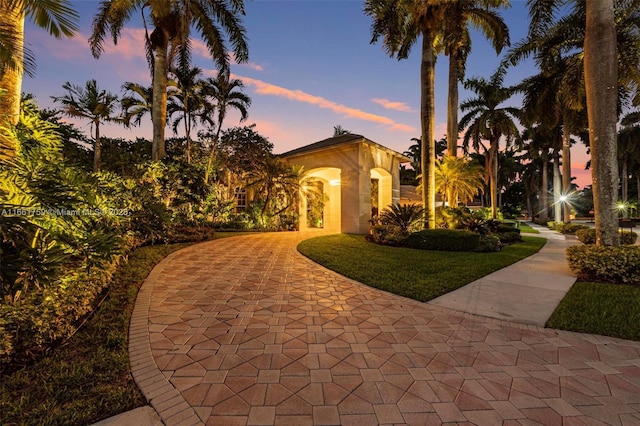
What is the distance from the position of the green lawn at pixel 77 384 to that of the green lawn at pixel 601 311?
5732 millimetres

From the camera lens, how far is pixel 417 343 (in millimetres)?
3490

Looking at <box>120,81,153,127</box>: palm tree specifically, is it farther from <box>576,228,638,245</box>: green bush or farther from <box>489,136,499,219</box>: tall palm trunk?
<box>489,136,499,219</box>: tall palm trunk

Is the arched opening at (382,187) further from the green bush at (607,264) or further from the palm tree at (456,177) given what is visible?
the green bush at (607,264)

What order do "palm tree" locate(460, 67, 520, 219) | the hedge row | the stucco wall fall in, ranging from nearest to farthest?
the hedge row < the stucco wall < "palm tree" locate(460, 67, 520, 219)

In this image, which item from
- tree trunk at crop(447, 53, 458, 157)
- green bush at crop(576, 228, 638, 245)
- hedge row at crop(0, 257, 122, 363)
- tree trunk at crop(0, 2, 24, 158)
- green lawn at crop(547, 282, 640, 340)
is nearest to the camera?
hedge row at crop(0, 257, 122, 363)

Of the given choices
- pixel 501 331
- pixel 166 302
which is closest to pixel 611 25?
pixel 501 331

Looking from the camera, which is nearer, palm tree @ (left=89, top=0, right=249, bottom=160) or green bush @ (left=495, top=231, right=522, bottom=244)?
palm tree @ (left=89, top=0, right=249, bottom=160)

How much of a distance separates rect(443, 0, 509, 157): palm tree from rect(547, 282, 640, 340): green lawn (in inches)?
481

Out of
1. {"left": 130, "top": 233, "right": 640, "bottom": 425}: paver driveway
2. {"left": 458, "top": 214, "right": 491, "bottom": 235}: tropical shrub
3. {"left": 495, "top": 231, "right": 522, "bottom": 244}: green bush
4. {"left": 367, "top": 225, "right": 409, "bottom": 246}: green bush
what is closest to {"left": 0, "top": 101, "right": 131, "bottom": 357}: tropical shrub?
{"left": 130, "top": 233, "right": 640, "bottom": 425}: paver driveway

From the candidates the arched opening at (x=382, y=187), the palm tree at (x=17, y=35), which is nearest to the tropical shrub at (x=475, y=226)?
the arched opening at (x=382, y=187)

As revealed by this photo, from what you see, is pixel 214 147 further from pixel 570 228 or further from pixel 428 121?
pixel 570 228

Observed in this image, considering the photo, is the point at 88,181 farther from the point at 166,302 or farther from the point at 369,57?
the point at 369,57

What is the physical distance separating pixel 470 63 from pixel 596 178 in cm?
1467

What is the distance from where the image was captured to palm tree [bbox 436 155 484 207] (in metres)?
17.0
